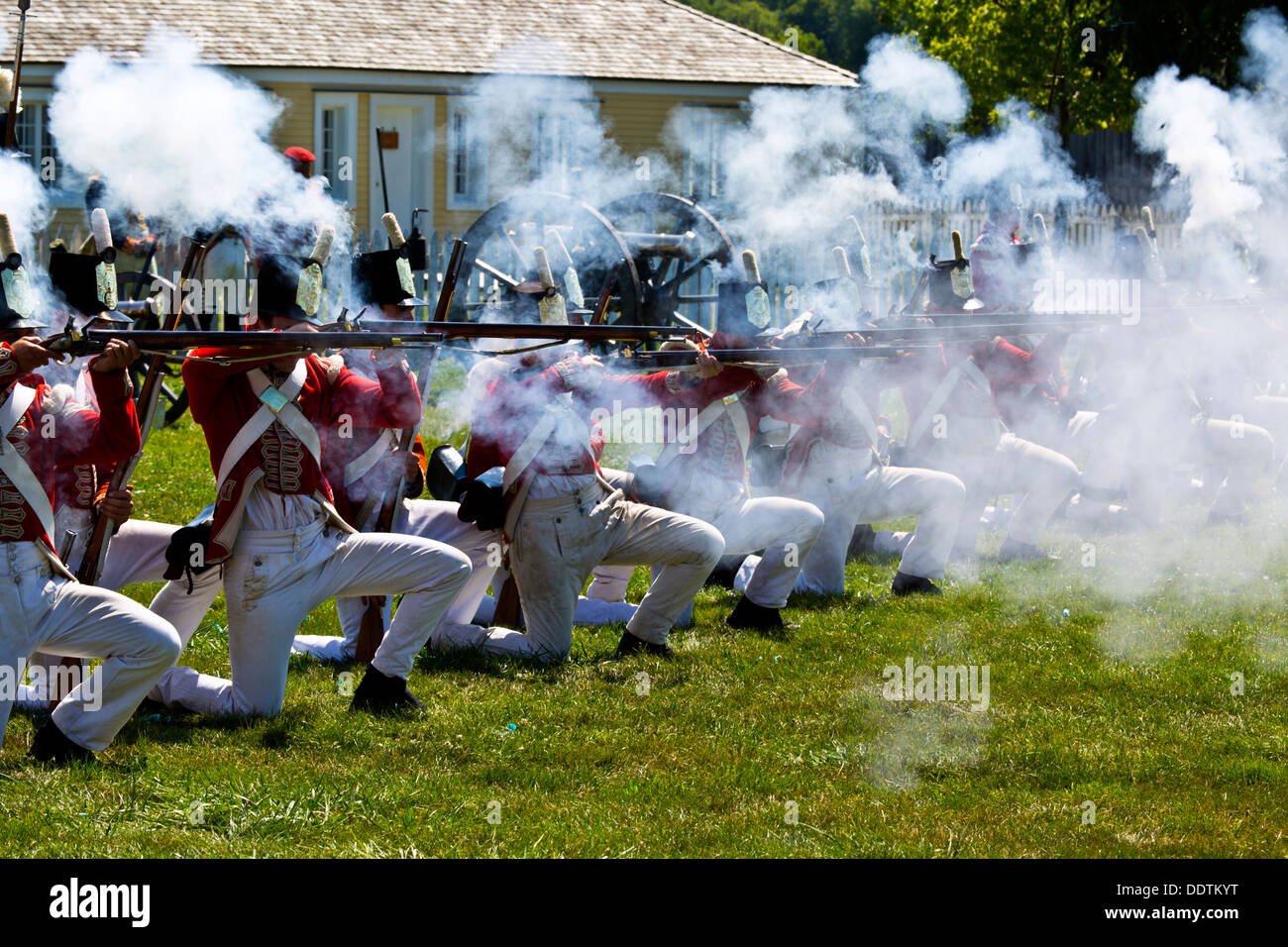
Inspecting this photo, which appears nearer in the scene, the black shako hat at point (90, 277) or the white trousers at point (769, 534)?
the black shako hat at point (90, 277)

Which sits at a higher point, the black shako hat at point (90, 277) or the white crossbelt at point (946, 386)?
the black shako hat at point (90, 277)

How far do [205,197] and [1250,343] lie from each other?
708 cm

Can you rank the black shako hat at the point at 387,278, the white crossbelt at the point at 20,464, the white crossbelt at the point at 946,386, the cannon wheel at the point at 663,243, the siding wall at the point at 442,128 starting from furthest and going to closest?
1. the siding wall at the point at 442,128
2. the cannon wheel at the point at 663,243
3. the white crossbelt at the point at 946,386
4. the black shako hat at the point at 387,278
5. the white crossbelt at the point at 20,464

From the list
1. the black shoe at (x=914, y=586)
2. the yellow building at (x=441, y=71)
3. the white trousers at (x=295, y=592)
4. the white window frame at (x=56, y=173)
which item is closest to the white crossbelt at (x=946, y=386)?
the black shoe at (x=914, y=586)

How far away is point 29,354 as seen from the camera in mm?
4445

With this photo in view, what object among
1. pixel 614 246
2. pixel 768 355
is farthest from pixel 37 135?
pixel 768 355

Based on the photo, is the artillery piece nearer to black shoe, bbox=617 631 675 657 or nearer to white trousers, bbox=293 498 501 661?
white trousers, bbox=293 498 501 661

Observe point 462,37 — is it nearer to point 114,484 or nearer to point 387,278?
point 387,278

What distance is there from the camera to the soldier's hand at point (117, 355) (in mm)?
4625

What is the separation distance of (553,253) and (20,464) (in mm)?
6460

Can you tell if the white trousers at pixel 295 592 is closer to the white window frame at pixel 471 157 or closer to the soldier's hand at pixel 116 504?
the soldier's hand at pixel 116 504

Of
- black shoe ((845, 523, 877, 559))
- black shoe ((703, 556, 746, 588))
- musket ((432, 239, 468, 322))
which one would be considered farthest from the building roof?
musket ((432, 239, 468, 322))

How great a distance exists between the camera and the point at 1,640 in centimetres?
461

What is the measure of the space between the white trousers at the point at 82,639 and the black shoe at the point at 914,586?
422 centimetres
